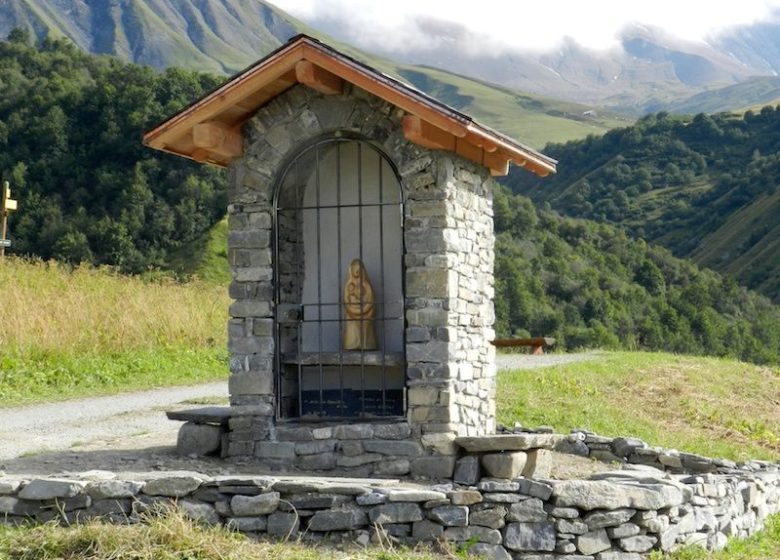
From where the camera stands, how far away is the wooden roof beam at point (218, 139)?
1043 centimetres

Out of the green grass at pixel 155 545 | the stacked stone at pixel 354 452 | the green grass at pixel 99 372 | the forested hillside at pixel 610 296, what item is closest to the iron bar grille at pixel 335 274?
the stacked stone at pixel 354 452

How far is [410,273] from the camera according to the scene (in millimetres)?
10211

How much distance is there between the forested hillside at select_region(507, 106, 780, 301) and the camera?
6675cm

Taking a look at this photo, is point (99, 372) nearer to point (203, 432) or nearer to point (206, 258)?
point (203, 432)

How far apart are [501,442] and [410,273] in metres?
1.75

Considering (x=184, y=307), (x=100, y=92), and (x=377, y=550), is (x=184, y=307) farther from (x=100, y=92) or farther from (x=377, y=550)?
(x=100, y=92)

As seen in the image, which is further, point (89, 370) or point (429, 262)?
point (89, 370)

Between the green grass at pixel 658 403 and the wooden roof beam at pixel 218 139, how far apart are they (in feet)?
18.0

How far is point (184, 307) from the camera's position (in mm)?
21906

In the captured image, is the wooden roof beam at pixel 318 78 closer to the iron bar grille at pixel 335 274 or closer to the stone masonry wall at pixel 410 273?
the stone masonry wall at pixel 410 273

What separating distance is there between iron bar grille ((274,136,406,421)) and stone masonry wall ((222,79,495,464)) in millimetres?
282

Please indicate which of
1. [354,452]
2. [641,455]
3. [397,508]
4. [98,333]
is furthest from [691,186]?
[397,508]

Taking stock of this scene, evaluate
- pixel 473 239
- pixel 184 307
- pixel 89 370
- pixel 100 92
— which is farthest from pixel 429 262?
pixel 100 92

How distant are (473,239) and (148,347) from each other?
409 inches
